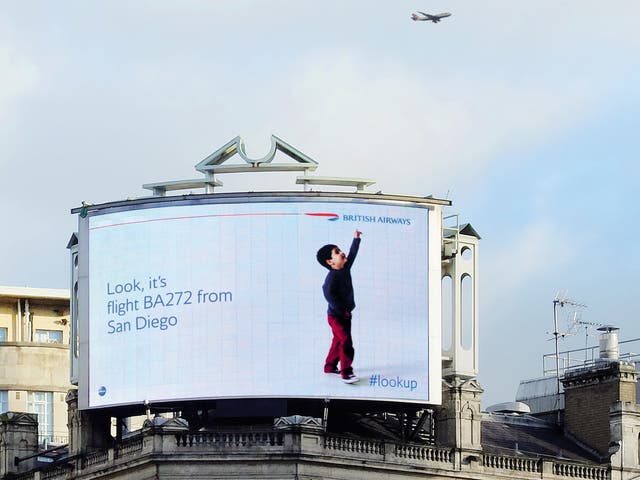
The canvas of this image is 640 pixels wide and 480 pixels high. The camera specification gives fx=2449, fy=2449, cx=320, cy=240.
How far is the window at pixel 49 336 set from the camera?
450ft

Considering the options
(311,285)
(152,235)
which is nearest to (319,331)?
(311,285)

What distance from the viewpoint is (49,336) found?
13775 centimetres

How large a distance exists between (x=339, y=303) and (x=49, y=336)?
128ft

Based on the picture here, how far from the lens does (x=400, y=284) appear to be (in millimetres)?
103500

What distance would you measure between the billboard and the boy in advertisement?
19cm

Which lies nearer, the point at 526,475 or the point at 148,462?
A: the point at 148,462

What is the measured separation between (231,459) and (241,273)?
27.7 ft

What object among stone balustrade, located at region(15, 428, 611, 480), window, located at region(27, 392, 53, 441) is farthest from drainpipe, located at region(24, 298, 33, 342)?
stone balustrade, located at region(15, 428, 611, 480)

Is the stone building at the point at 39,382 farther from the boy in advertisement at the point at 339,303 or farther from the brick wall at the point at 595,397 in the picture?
the boy in advertisement at the point at 339,303

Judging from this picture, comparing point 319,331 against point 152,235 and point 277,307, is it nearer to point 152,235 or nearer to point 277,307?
point 277,307

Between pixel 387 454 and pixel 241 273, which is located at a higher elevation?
pixel 241 273

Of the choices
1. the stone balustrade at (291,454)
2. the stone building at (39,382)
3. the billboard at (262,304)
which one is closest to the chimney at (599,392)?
the stone balustrade at (291,454)

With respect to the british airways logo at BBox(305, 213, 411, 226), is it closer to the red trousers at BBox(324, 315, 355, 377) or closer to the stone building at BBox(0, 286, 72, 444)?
the red trousers at BBox(324, 315, 355, 377)

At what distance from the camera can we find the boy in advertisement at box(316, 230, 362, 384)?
102 meters
